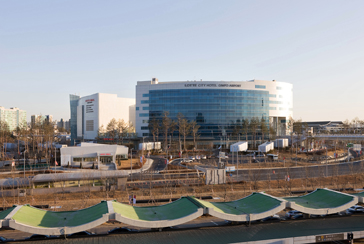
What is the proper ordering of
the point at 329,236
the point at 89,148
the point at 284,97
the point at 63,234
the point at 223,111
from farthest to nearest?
1. the point at 284,97
2. the point at 223,111
3. the point at 89,148
4. the point at 329,236
5. the point at 63,234

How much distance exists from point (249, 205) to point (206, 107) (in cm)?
8996

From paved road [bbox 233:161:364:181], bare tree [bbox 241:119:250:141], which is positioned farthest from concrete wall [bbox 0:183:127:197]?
bare tree [bbox 241:119:250:141]

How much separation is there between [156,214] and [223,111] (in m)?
93.8

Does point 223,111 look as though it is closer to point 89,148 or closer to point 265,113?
point 265,113

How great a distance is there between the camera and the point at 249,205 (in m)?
22.1

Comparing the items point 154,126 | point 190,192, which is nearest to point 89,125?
point 154,126

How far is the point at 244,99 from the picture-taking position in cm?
11350

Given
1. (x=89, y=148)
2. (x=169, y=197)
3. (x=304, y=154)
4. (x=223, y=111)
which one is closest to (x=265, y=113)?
(x=223, y=111)

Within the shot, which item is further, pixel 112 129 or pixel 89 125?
pixel 89 125

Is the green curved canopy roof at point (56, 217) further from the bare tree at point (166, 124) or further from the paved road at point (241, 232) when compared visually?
the bare tree at point (166, 124)

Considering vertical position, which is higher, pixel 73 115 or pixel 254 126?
pixel 73 115

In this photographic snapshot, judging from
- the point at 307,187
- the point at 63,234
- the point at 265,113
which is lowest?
the point at 307,187

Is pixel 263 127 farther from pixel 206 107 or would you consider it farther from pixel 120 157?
pixel 120 157

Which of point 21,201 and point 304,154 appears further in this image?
point 304,154
